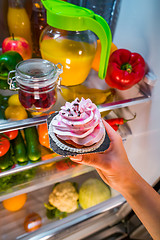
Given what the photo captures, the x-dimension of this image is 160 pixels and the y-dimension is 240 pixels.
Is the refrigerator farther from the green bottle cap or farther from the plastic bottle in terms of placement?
the green bottle cap

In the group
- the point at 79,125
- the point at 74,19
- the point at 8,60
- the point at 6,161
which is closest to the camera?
the point at 79,125

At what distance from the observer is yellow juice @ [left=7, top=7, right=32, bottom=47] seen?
3.48ft

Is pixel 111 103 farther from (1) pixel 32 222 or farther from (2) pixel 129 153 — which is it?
(1) pixel 32 222

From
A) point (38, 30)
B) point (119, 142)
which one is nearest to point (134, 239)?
point (119, 142)

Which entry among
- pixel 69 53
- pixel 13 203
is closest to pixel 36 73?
pixel 69 53

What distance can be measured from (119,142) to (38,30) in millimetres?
749

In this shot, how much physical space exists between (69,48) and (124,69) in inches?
12.2

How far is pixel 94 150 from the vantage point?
70cm

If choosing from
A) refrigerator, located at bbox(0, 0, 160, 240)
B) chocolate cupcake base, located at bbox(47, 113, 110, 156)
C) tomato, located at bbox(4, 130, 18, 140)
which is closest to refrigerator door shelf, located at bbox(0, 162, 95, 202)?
refrigerator, located at bbox(0, 0, 160, 240)

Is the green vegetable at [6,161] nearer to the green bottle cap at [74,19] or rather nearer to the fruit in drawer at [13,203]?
the fruit in drawer at [13,203]

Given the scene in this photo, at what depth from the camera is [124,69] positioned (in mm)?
1044

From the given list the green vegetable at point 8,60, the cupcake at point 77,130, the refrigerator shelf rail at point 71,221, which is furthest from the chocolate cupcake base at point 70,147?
the refrigerator shelf rail at point 71,221

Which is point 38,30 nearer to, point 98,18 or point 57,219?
point 98,18

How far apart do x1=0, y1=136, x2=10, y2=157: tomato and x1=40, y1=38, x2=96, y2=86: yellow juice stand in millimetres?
404
